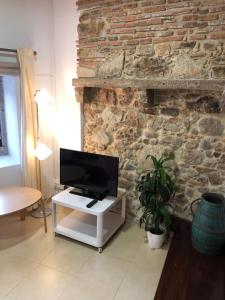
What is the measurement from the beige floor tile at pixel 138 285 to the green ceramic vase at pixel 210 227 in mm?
573

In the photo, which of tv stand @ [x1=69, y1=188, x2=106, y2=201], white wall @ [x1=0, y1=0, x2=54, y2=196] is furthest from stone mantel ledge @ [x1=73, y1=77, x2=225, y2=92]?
tv stand @ [x1=69, y1=188, x2=106, y2=201]

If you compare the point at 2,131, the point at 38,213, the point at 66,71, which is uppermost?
the point at 66,71

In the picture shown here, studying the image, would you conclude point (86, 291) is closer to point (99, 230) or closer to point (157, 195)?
point (99, 230)

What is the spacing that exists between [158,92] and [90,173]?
1.22 metres

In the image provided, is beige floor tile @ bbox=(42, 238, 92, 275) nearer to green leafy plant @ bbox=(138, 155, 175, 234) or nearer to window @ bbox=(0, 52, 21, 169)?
green leafy plant @ bbox=(138, 155, 175, 234)

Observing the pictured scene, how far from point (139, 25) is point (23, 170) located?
87.6 inches

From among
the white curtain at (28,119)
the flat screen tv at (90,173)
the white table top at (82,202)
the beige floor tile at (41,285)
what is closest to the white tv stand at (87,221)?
the white table top at (82,202)

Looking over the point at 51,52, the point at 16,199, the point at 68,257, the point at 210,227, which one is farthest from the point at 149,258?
the point at 51,52

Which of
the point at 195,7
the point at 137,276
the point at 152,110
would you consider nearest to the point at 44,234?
the point at 137,276

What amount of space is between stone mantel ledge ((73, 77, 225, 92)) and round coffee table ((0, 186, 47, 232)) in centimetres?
144

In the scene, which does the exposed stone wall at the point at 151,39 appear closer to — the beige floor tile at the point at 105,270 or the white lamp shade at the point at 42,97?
the white lamp shade at the point at 42,97

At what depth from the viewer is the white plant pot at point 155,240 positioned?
9.01ft

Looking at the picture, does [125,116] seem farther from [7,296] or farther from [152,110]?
[7,296]

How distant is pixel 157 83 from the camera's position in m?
2.67
